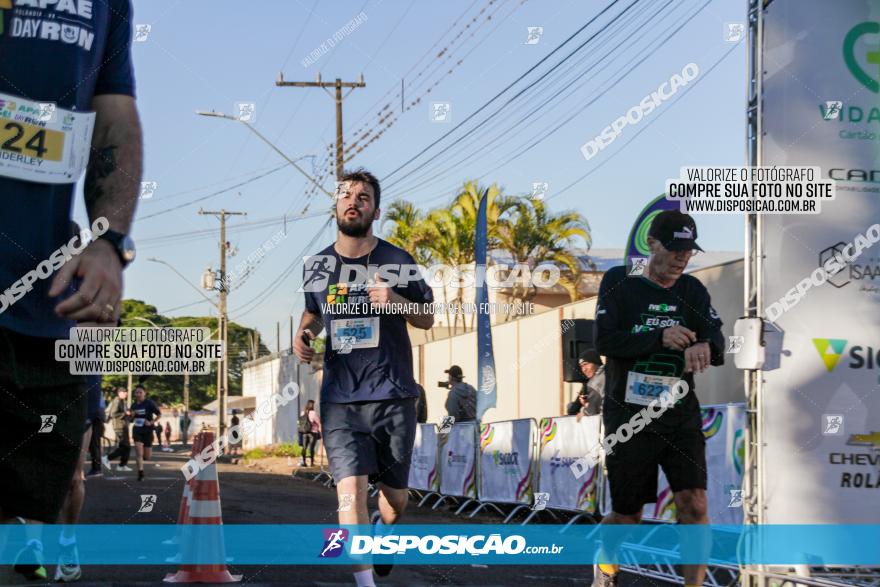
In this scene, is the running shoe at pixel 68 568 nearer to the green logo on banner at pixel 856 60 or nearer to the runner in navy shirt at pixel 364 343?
the runner in navy shirt at pixel 364 343

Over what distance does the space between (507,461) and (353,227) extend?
311 inches

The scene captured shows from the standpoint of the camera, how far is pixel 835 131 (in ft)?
25.0

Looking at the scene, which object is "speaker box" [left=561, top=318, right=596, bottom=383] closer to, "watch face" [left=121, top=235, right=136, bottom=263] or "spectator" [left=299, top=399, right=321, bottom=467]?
"watch face" [left=121, top=235, right=136, bottom=263]

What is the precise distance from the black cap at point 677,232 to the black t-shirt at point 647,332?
0.23m

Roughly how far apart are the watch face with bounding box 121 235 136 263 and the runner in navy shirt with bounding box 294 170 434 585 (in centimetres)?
387

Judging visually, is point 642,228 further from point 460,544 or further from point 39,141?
point 39,141

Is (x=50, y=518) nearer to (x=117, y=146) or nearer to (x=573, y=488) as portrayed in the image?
(x=117, y=146)

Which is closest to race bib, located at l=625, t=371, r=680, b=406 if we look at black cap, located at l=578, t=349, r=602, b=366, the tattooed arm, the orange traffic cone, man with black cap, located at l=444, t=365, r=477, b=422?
the orange traffic cone

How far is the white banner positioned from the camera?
24.9 ft

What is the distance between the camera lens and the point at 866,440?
7.68m

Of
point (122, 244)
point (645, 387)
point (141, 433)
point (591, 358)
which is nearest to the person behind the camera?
point (122, 244)

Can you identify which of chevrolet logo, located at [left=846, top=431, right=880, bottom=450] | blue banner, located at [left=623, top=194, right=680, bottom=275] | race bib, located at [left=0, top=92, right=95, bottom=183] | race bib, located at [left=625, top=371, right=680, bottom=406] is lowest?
chevrolet logo, located at [left=846, top=431, right=880, bottom=450]

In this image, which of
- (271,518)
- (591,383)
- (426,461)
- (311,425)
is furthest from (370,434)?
(311,425)

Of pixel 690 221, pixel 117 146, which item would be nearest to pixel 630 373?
pixel 690 221
